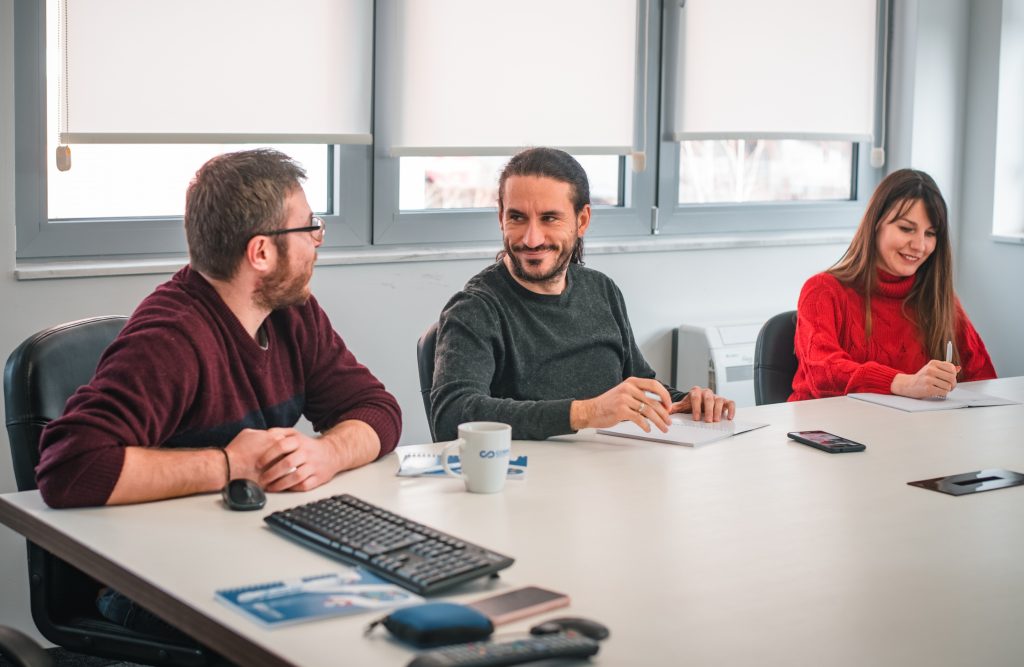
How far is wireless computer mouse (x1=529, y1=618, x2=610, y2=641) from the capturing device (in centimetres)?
122

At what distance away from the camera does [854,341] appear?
295cm

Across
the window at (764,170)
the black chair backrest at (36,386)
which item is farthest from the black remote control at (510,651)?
the window at (764,170)

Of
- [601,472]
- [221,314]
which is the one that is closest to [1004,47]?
[601,472]

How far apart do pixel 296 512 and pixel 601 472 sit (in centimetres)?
55

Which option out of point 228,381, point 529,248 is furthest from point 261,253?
point 529,248

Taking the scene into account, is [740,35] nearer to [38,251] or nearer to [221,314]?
[38,251]

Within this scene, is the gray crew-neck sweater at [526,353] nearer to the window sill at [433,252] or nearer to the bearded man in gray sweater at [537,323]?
the bearded man in gray sweater at [537,323]

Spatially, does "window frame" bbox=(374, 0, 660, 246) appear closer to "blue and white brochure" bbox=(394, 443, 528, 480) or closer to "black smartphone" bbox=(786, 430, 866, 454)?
"blue and white brochure" bbox=(394, 443, 528, 480)

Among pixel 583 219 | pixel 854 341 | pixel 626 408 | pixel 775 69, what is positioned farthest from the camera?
pixel 775 69

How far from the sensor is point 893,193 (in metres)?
3.01

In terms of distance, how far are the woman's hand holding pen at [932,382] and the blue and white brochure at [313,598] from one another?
1615 millimetres

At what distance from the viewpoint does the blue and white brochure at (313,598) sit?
1274 mm

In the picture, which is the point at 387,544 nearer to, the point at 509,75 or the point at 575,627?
the point at 575,627

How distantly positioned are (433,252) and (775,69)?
5.02 feet
